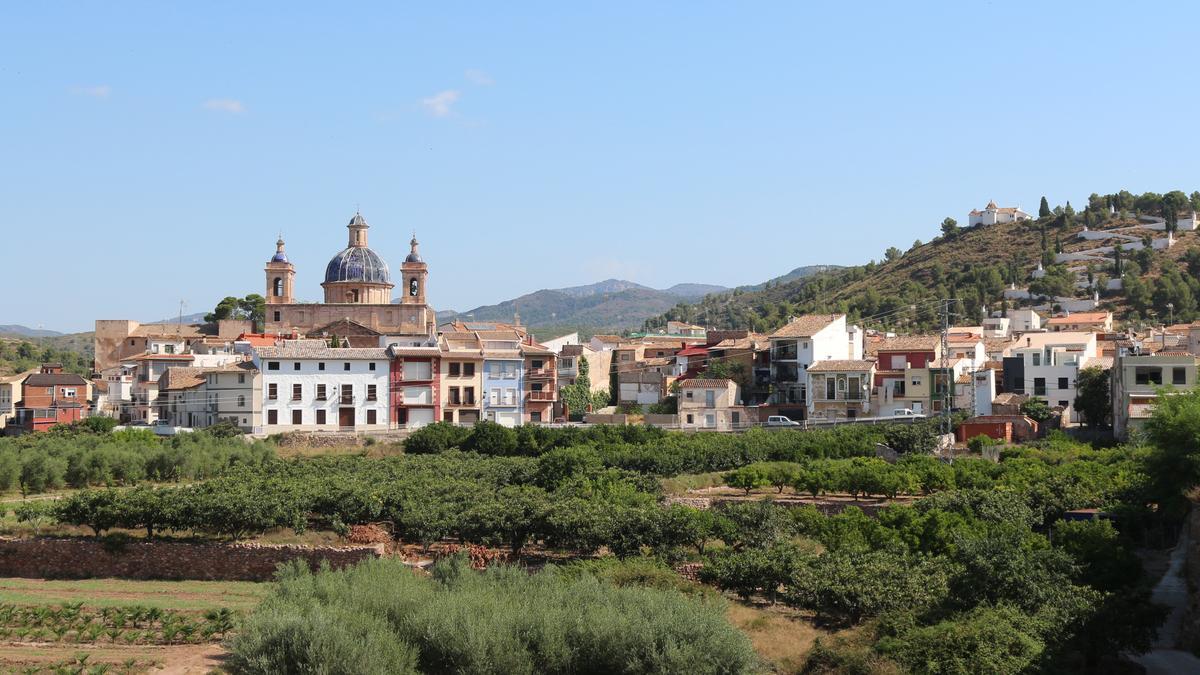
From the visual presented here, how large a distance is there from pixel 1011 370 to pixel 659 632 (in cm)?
4570

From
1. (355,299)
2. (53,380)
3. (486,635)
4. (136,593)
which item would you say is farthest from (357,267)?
(486,635)

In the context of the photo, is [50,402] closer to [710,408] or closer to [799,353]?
[710,408]

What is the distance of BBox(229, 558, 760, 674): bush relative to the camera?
21750mm

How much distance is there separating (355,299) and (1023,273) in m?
64.0

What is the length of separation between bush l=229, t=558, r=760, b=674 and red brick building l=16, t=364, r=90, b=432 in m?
50.9

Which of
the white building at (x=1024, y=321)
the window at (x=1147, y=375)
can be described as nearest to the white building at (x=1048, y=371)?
the window at (x=1147, y=375)

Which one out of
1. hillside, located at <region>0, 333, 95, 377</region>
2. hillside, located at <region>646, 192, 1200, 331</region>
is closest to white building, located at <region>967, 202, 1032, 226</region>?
hillside, located at <region>646, 192, 1200, 331</region>

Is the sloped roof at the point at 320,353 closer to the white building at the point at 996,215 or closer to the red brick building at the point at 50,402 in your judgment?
the red brick building at the point at 50,402

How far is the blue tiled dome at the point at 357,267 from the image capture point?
8700 centimetres

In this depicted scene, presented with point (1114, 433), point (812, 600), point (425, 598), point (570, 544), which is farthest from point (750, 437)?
point (425, 598)

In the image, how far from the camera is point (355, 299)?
8681 centimetres

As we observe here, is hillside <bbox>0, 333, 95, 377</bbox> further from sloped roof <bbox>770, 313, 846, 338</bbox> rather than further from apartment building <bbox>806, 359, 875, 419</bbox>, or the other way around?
apartment building <bbox>806, 359, 875, 419</bbox>

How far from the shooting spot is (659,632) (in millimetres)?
22266

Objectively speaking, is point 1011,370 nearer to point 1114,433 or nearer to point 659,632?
point 1114,433
